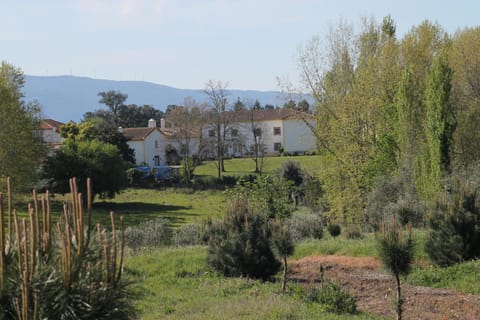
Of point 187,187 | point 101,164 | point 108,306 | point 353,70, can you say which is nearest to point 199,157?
point 187,187

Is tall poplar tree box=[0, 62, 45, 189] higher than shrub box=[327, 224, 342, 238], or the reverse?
tall poplar tree box=[0, 62, 45, 189]

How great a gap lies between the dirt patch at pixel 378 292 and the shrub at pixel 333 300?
1061 mm

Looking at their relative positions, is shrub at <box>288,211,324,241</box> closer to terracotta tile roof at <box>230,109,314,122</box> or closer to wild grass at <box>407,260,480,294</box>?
wild grass at <box>407,260,480,294</box>

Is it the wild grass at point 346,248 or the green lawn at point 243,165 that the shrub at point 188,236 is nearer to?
the wild grass at point 346,248

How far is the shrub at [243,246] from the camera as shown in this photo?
1500cm

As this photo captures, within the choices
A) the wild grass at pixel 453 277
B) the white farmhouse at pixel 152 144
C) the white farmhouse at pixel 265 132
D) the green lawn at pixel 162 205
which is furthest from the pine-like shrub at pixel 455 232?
the white farmhouse at pixel 265 132

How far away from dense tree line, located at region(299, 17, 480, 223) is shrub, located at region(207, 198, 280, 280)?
1536cm

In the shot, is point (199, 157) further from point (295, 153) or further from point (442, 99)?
point (442, 99)

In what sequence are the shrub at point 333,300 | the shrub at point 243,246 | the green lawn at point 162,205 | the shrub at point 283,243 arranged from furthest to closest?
the green lawn at point 162,205, the shrub at point 243,246, the shrub at point 283,243, the shrub at point 333,300

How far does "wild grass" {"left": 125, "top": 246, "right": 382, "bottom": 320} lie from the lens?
10509mm

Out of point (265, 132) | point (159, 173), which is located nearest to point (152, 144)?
point (265, 132)

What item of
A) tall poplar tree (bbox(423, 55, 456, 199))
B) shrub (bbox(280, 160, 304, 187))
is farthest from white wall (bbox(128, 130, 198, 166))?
tall poplar tree (bbox(423, 55, 456, 199))

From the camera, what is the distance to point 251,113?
86.1m

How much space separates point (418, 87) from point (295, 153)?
168 feet
